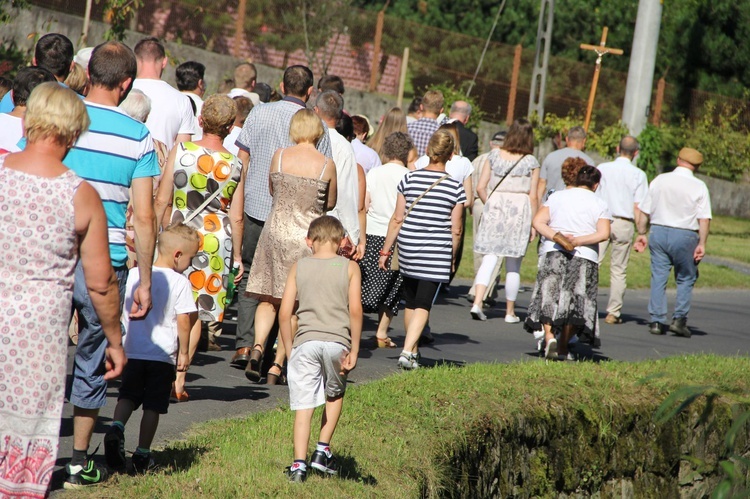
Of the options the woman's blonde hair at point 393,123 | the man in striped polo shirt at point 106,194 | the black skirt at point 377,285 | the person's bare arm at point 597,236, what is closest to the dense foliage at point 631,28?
the woman's blonde hair at point 393,123

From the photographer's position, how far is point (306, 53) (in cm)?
2467

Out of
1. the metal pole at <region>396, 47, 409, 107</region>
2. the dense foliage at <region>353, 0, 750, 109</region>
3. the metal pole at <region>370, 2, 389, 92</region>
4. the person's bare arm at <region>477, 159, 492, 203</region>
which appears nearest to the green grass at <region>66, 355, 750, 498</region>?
the person's bare arm at <region>477, 159, 492, 203</region>

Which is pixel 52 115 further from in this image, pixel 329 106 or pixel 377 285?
pixel 377 285

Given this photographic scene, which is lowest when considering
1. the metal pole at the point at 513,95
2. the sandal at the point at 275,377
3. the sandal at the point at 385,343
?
the sandal at the point at 385,343

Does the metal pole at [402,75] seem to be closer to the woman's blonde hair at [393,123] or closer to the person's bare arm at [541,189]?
the person's bare arm at [541,189]

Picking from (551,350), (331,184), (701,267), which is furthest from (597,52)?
(331,184)

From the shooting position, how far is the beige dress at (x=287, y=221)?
24.5ft

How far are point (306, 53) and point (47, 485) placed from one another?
21.3m

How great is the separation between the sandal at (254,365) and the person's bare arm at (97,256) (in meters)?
3.38

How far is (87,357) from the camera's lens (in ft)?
16.3

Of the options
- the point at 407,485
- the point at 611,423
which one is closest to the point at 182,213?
the point at 407,485

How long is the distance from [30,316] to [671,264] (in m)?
9.76

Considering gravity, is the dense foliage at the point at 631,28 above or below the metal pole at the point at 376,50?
above

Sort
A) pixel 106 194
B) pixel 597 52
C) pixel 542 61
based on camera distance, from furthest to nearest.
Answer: pixel 542 61
pixel 597 52
pixel 106 194
